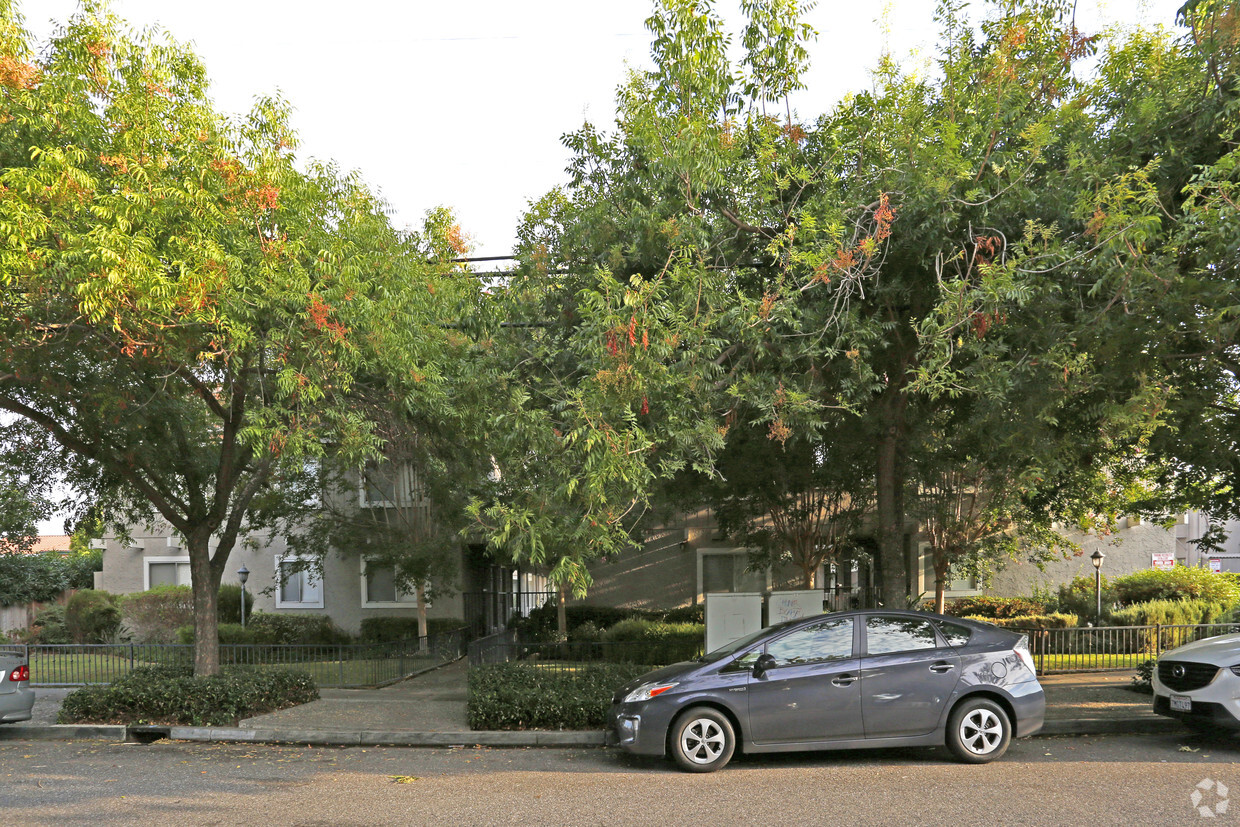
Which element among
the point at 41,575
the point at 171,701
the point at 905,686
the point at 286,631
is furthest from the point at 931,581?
the point at 41,575

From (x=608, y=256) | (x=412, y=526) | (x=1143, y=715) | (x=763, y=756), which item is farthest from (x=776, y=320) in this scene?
(x=412, y=526)

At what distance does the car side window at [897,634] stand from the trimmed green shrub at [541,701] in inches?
134

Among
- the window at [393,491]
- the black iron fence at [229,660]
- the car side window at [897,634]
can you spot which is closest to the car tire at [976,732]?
→ the car side window at [897,634]

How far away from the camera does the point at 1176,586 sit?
23.4m

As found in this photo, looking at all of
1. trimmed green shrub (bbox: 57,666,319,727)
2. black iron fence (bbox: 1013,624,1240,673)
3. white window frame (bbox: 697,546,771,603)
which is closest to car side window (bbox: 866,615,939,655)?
black iron fence (bbox: 1013,624,1240,673)

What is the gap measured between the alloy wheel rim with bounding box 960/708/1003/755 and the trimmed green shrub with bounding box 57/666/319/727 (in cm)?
852

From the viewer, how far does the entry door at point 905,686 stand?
873 centimetres

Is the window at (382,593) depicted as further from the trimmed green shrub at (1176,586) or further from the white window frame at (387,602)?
the trimmed green shrub at (1176,586)

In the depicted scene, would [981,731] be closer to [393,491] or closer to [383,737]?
[383,737]

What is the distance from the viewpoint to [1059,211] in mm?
9406

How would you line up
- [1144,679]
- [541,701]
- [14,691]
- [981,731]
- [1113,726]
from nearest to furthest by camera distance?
1. [981,731]
2. [1113,726]
3. [541,701]
4. [14,691]
5. [1144,679]

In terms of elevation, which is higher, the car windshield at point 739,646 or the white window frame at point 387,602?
the car windshield at point 739,646

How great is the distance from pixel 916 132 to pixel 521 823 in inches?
307

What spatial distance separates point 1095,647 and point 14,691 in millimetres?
15881
